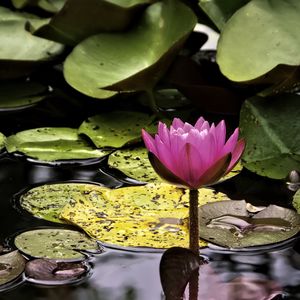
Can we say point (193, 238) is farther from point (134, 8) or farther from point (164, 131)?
point (134, 8)

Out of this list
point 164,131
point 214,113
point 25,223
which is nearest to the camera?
point 164,131

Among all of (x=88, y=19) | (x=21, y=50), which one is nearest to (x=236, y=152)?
(x=88, y=19)

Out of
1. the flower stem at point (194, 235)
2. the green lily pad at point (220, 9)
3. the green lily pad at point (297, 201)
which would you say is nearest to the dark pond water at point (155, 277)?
the flower stem at point (194, 235)

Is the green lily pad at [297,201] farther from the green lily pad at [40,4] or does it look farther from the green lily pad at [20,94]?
the green lily pad at [40,4]

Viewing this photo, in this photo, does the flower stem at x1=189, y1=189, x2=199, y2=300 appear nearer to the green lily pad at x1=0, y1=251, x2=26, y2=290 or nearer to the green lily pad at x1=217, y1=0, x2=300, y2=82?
the green lily pad at x1=0, y1=251, x2=26, y2=290

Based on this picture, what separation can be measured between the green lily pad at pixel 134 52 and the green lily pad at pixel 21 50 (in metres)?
0.17

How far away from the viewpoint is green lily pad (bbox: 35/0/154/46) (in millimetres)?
2131

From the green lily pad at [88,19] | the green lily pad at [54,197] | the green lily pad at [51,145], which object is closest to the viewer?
the green lily pad at [54,197]

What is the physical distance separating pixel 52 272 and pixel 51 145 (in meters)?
0.61

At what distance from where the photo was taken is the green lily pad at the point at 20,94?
2.23 metres

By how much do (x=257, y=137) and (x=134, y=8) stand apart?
55 centimetres

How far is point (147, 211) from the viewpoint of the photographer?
1572mm

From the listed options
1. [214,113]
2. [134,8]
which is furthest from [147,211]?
[134,8]

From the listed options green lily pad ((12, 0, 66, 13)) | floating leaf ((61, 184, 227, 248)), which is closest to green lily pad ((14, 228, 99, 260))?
floating leaf ((61, 184, 227, 248))
